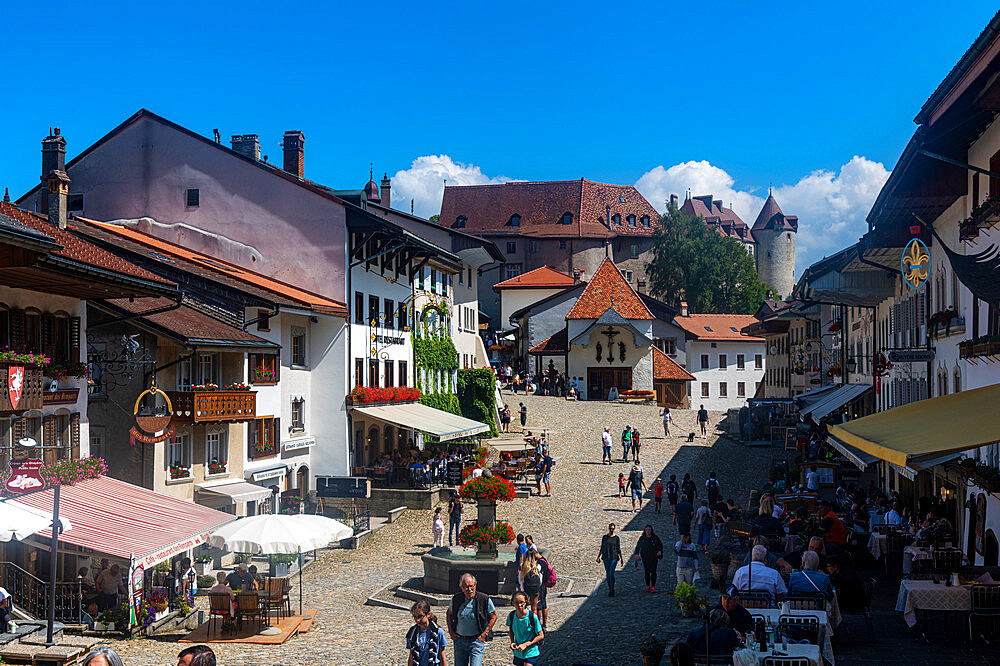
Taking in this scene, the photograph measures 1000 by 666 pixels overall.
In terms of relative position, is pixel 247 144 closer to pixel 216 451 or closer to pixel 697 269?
pixel 216 451

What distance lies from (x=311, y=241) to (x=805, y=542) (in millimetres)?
25947

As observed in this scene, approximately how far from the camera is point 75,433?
73.6 ft

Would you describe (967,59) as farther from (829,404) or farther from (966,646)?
(829,404)

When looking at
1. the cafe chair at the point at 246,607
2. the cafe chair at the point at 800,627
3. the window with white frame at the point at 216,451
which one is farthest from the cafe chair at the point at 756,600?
the window with white frame at the point at 216,451

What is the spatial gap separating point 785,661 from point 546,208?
10266cm

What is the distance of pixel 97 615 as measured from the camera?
1980 centimetres

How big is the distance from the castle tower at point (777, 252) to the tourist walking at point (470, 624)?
145m

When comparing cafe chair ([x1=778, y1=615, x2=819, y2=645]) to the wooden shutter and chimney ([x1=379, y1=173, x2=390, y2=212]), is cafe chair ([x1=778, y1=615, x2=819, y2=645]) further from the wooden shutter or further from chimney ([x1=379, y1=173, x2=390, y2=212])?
chimney ([x1=379, y1=173, x2=390, y2=212])

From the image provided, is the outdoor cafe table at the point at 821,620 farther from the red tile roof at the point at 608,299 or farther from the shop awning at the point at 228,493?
the red tile roof at the point at 608,299

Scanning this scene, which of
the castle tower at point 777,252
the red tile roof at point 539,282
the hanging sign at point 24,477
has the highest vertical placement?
the castle tower at point 777,252

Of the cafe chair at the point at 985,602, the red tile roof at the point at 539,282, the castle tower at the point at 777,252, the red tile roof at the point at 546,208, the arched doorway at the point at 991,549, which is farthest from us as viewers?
the castle tower at the point at 777,252

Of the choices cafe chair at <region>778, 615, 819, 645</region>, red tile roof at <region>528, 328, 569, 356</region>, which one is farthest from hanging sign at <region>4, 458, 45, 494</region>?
red tile roof at <region>528, 328, 569, 356</region>

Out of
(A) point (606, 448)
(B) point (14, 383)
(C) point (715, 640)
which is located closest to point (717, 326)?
(A) point (606, 448)

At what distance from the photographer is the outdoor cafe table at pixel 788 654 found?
33.2 ft
